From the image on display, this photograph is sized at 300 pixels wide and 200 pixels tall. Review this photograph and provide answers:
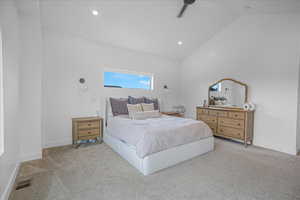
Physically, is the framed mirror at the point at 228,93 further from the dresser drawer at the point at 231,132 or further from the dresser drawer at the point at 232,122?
the dresser drawer at the point at 231,132

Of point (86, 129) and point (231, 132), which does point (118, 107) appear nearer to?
point (86, 129)

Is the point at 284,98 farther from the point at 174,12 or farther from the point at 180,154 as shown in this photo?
the point at 174,12

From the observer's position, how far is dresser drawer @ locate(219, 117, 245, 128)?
11.1 ft

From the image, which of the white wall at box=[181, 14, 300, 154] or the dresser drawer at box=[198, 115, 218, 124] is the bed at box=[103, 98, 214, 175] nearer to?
the dresser drawer at box=[198, 115, 218, 124]

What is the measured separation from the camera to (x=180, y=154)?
252 centimetres

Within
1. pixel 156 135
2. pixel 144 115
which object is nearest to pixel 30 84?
pixel 144 115

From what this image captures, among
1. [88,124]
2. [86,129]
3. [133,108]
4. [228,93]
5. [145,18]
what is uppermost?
[145,18]

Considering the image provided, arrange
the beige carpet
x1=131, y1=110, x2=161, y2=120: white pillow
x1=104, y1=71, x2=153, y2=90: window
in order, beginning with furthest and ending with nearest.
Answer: x1=104, y1=71, x2=153, y2=90: window → x1=131, y1=110, x2=161, y2=120: white pillow → the beige carpet

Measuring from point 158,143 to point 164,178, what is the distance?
1.64 feet

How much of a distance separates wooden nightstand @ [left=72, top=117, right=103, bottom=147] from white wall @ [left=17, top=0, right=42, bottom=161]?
0.67m

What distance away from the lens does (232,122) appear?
3562mm

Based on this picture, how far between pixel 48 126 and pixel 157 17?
3.55m

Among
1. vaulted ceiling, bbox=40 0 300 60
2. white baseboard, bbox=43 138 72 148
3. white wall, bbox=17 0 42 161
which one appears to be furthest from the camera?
white baseboard, bbox=43 138 72 148

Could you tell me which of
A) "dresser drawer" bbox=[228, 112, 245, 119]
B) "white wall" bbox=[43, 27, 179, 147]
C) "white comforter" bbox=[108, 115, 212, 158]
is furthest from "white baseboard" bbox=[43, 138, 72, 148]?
"dresser drawer" bbox=[228, 112, 245, 119]
